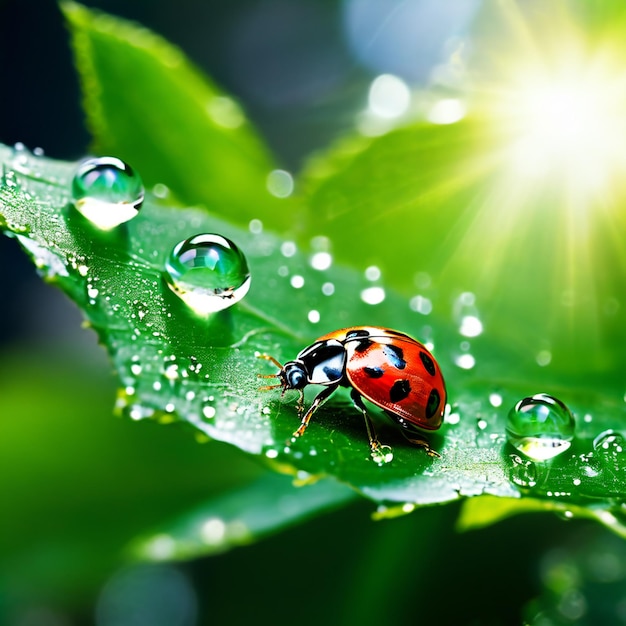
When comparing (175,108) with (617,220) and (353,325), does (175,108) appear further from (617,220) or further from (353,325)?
(617,220)

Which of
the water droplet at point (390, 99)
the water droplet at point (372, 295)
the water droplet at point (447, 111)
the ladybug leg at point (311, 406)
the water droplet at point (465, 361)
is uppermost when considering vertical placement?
the water droplet at point (390, 99)

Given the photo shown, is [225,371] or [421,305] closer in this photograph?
[225,371]

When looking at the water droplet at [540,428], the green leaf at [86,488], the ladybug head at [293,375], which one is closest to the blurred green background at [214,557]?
the green leaf at [86,488]

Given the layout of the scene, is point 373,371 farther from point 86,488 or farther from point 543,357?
point 86,488

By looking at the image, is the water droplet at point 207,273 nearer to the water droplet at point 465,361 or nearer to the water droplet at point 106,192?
the water droplet at point 106,192

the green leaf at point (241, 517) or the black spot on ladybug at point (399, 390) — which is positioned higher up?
the black spot on ladybug at point (399, 390)

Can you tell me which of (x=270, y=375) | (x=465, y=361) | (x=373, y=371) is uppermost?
(x=465, y=361)

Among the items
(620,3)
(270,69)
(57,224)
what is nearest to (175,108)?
(57,224)

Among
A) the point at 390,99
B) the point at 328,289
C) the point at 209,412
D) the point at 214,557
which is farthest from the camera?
the point at 390,99

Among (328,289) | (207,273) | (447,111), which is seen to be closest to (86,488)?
(328,289)
